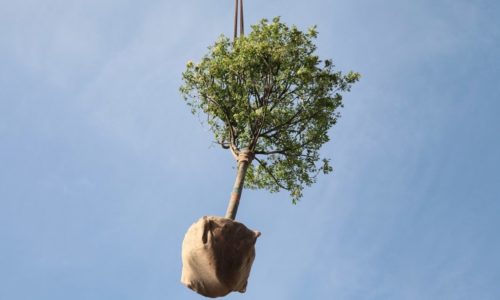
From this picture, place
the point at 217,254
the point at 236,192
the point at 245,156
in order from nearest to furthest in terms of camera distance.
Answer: the point at 217,254, the point at 236,192, the point at 245,156

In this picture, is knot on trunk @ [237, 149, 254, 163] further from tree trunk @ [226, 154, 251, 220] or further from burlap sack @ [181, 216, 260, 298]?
burlap sack @ [181, 216, 260, 298]

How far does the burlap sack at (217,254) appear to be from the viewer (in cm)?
1476

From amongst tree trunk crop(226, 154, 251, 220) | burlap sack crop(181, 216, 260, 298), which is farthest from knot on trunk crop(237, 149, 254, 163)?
burlap sack crop(181, 216, 260, 298)

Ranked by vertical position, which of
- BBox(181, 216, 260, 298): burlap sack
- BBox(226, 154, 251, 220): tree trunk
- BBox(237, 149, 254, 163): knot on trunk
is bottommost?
BBox(181, 216, 260, 298): burlap sack

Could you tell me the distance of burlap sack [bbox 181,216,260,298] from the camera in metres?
14.8

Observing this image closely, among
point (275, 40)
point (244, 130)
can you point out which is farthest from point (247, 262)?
point (275, 40)

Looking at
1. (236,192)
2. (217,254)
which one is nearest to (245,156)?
(236,192)

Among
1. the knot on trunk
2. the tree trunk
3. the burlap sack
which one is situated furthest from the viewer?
the knot on trunk

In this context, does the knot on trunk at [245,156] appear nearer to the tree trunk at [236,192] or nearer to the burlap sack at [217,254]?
the tree trunk at [236,192]

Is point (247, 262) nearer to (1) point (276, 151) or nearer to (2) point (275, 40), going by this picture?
(1) point (276, 151)

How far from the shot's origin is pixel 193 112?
24125 mm

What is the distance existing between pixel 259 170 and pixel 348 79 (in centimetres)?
576

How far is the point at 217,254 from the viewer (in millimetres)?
14727

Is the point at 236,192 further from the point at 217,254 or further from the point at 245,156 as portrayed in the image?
the point at 217,254
